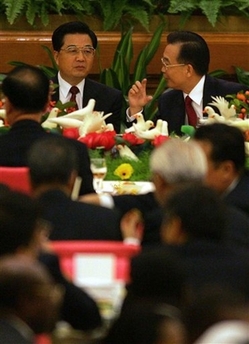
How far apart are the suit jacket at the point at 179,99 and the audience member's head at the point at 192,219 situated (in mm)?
A: 3221

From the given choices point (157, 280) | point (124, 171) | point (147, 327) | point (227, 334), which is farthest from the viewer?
point (124, 171)

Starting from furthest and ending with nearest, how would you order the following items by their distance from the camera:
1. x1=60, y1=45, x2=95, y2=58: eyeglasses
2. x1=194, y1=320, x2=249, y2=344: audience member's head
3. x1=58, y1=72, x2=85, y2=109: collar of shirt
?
x1=60, y1=45, x2=95, y2=58: eyeglasses < x1=58, y1=72, x2=85, y2=109: collar of shirt < x1=194, y1=320, x2=249, y2=344: audience member's head

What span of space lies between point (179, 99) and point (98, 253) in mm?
3584

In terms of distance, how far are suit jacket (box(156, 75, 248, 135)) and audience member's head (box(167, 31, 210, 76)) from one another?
11 cm

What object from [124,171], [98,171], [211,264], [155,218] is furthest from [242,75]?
[211,264]

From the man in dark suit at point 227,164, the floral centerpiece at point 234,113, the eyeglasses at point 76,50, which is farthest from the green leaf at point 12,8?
the man in dark suit at point 227,164

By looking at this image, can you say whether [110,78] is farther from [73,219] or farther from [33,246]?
[33,246]

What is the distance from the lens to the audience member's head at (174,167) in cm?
399

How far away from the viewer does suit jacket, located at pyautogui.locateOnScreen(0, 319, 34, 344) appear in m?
2.58

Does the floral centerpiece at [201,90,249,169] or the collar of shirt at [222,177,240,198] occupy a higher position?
the collar of shirt at [222,177,240,198]

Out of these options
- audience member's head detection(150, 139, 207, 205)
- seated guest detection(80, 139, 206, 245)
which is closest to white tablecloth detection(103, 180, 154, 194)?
seated guest detection(80, 139, 206, 245)

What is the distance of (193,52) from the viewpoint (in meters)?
7.15

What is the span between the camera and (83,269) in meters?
3.46

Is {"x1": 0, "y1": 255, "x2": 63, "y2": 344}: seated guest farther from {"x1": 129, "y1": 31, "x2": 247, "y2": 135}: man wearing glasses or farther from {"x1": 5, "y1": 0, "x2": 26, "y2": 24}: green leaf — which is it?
{"x1": 5, "y1": 0, "x2": 26, "y2": 24}: green leaf
